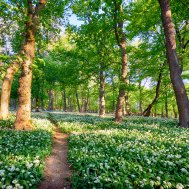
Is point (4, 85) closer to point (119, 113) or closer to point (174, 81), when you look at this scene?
point (119, 113)

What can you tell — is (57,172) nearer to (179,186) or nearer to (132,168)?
(132,168)

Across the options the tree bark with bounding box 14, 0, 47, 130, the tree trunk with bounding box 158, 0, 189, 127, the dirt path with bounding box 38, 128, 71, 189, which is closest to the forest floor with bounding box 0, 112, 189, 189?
the dirt path with bounding box 38, 128, 71, 189

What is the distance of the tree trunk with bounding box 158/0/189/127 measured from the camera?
15727mm

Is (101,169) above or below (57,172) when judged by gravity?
above

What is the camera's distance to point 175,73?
636 inches

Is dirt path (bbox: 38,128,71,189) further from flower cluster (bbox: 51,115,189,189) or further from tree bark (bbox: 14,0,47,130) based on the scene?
tree bark (bbox: 14,0,47,130)

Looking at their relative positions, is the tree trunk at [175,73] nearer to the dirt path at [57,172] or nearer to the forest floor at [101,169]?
the forest floor at [101,169]

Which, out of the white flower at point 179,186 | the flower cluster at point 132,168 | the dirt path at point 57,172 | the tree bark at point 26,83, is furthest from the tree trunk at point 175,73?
the white flower at point 179,186

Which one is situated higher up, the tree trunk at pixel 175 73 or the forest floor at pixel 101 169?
the tree trunk at pixel 175 73

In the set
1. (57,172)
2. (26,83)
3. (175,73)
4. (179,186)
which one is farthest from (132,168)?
(175,73)

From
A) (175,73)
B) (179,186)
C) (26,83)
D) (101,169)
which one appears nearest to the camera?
(179,186)

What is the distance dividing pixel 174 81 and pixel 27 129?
438 inches

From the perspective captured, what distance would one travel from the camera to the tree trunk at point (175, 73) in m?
15.7

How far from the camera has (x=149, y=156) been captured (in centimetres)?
795
